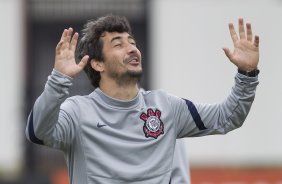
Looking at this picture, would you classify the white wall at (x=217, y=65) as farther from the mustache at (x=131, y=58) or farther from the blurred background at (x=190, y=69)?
the mustache at (x=131, y=58)

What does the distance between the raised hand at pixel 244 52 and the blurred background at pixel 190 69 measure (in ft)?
25.5

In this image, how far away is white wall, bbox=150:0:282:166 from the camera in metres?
14.6

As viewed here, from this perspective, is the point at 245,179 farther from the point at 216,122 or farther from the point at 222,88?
the point at 216,122

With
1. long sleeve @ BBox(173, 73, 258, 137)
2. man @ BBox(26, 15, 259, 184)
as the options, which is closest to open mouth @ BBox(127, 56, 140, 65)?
man @ BBox(26, 15, 259, 184)

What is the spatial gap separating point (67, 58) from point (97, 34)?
63 cm

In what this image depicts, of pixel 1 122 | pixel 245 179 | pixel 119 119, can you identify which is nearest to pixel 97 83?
pixel 119 119

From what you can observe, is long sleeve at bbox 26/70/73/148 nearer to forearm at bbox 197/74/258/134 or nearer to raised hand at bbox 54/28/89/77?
raised hand at bbox 54/28/89/77

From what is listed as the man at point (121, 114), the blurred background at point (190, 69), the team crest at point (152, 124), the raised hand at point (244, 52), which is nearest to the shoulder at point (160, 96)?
the man at point (121, 114)

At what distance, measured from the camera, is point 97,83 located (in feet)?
22.2

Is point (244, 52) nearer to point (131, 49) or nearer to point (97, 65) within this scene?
point (131, 49)

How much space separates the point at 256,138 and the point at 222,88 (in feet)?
2.66

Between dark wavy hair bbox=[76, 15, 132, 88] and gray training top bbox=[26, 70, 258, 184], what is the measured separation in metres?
0.23

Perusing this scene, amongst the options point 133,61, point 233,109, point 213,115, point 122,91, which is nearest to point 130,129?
point 122,91

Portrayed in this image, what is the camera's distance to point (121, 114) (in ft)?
21.2
